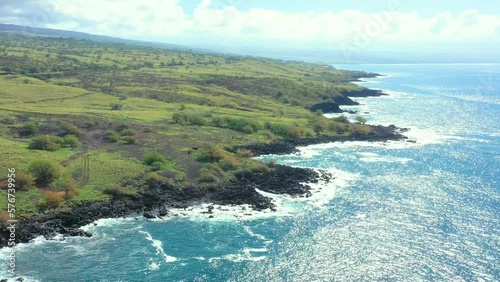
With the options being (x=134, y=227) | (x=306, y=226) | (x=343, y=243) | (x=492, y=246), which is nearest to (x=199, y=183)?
(x=134, y=227)

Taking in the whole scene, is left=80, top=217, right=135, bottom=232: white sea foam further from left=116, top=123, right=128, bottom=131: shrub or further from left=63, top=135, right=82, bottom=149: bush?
left=116, top=123, right=128, bottom=131: shrub

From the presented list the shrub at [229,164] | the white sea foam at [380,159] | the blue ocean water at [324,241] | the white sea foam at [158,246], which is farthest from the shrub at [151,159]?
the white sea foam at [380,159]

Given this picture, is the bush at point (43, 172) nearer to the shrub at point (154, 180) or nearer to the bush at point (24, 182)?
the bush at point (24, 182)

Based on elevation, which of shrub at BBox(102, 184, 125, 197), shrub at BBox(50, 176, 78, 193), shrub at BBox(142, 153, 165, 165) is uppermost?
shrub at BBox(142, 153, 165, 165)

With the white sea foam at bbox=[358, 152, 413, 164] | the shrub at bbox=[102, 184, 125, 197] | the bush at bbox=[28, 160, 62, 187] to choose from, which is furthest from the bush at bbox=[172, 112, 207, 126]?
the shrub at bbox=[102, 184, 125, 197]

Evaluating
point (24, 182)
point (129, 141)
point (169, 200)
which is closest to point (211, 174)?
point (169, 200)

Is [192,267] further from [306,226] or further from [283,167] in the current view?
[283,167]
